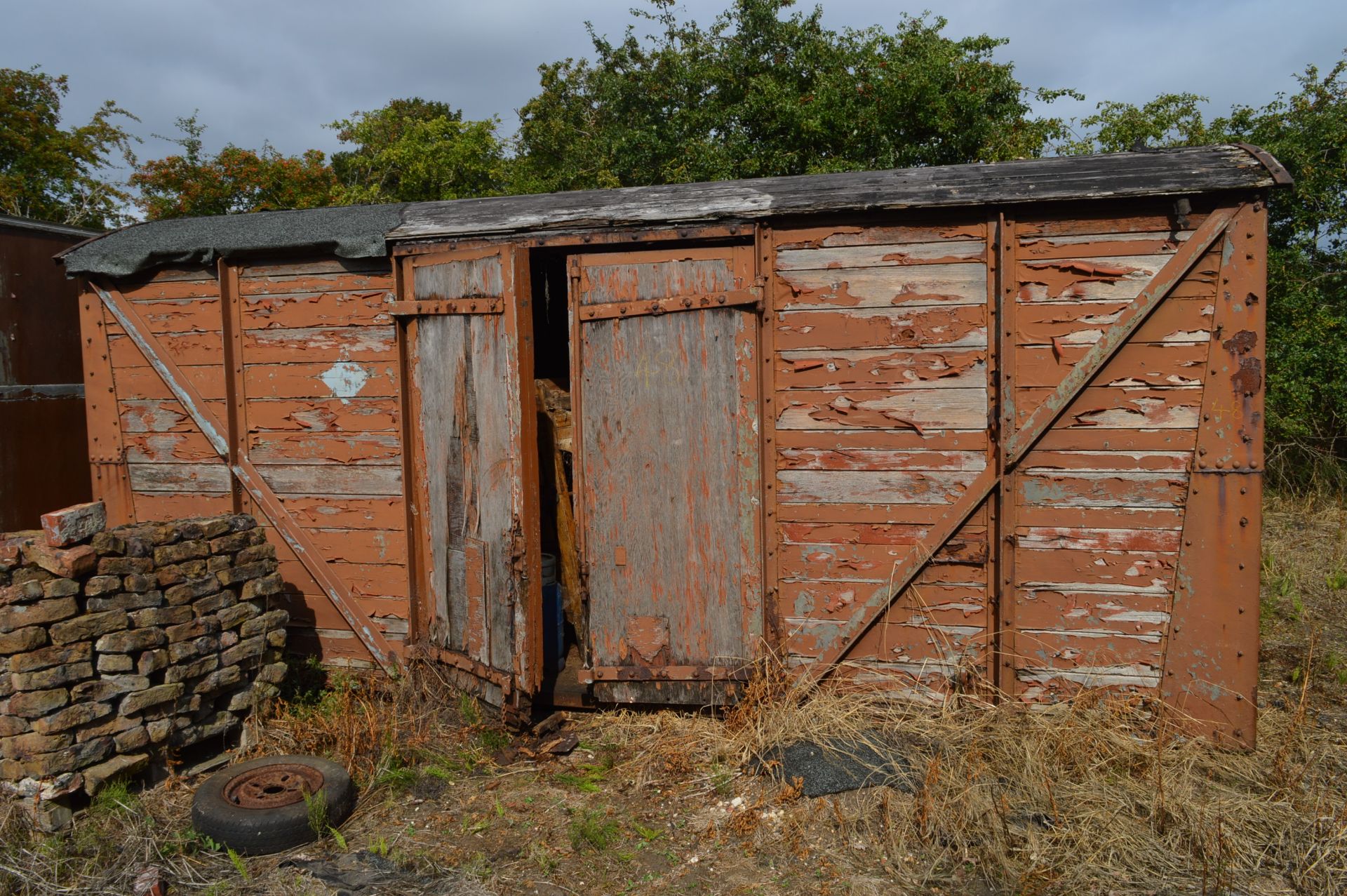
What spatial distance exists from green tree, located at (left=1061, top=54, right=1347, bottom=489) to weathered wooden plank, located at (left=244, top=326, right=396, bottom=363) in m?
8.29

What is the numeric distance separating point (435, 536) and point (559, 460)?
1.01 metres

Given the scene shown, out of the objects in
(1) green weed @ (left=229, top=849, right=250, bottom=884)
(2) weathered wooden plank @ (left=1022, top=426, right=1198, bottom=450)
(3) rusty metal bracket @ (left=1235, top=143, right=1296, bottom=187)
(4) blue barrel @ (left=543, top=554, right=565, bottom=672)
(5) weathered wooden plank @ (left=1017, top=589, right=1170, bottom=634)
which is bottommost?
(1) green weed @ (left=229, top=849, right=250, bottom=884)

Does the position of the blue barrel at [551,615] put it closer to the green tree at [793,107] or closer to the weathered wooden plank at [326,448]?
the weathered wooden plank at [326,448]

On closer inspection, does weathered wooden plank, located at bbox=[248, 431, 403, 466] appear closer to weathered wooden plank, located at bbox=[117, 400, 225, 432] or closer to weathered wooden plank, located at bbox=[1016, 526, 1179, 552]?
weathered wooden plank, located at bbox=[117, 400, 225, 432]

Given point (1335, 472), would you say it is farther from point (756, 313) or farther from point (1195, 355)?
point (756, 313)

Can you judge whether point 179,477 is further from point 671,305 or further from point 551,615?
point 671,305

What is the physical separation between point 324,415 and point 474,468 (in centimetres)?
131

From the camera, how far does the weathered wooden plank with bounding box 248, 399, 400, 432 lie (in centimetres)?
538

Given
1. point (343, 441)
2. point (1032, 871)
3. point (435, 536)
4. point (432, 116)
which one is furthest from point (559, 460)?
point (432, 116)

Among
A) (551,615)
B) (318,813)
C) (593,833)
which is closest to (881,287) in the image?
(551,615)

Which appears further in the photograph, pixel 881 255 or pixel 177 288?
pixel 177 288

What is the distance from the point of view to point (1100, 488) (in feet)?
14.4

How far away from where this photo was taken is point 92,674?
157 inches

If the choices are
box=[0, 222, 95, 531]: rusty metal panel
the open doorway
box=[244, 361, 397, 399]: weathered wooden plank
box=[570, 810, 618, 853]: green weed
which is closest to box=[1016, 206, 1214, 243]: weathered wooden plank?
the open doorway
